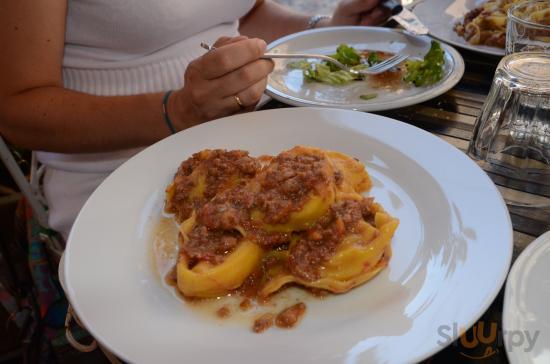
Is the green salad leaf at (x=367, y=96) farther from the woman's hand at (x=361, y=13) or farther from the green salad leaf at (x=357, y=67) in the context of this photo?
the woman's hand at (x=361, y=13)

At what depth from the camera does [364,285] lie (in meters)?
0.84

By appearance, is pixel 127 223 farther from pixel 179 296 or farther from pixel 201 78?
pixel 201 78

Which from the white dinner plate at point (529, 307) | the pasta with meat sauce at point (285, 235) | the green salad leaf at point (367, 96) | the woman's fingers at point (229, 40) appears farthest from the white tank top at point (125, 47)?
the white dinner plate at point (529, 307)

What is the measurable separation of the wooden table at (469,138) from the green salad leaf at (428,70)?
0.07 meters

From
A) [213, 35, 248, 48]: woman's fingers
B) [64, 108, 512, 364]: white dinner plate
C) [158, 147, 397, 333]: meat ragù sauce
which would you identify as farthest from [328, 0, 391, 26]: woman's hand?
[158, 147, 397, 333]: meat ragù sauce

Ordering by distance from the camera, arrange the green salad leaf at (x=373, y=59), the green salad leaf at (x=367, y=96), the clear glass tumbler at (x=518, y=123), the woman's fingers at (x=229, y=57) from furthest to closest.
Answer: the green salad leaf at (x=373, y=59)
the green salad leaf at (x=367, y=96)
the woman's fingers at (x=229, y=57)
the clear glass tumbler at (x=518, y=123)

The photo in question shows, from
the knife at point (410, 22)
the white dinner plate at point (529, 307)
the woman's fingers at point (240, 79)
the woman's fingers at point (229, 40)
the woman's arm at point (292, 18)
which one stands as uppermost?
the woman's fingers at point (229, 40)

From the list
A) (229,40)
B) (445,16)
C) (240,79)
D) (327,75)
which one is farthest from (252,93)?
(445,16)

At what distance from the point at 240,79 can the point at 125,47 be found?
461 mm

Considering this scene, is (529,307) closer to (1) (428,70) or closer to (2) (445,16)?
(1) (428,70)

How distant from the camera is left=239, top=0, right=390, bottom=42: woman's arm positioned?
1.89 meters

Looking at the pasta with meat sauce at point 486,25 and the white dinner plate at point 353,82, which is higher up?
the pasta with meat sauce at point 486,25

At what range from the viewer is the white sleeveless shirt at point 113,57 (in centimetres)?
140

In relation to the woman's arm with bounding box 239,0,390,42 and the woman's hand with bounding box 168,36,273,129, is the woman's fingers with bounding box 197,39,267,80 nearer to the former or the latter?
the woman's hand with bounding box 168,36,273,129
